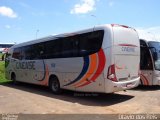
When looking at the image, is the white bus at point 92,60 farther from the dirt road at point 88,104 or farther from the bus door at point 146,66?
the bus door at point 146,66

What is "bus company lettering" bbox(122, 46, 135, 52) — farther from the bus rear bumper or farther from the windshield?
the windshield

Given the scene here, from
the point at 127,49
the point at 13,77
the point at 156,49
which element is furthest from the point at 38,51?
the point at 156,49

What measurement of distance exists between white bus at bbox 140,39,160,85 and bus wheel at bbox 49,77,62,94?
180 inches

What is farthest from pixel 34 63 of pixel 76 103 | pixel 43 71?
pixel 76 103

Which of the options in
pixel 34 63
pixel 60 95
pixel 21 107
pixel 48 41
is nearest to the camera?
pixel 21 107

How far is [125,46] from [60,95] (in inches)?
170

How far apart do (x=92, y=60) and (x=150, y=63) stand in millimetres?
4464

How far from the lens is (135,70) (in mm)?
12398

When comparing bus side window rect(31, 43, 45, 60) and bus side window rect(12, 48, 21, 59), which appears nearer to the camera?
bus side window rect(31, 43, 45, 60)

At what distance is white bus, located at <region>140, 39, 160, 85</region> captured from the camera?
14789 millimetres

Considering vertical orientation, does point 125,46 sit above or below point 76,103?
above

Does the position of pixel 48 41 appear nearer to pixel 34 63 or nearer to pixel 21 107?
pixel 34 63

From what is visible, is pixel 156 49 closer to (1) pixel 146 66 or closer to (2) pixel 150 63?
(2) pixel 150 63

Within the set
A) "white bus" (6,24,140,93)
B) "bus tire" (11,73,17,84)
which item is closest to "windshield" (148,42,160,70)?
"white bus" (6,24,140,93)
